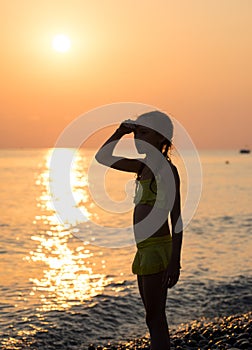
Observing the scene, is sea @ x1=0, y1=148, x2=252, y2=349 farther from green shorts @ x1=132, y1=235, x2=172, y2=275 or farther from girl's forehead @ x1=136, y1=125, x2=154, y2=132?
green shorts @ x1=132, y1=235, x2=172, y2=275

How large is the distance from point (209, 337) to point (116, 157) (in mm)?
6190

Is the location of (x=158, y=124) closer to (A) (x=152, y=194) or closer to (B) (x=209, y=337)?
(A) (x=152, y=194)

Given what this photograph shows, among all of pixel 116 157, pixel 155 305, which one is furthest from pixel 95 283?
pixel 116 157

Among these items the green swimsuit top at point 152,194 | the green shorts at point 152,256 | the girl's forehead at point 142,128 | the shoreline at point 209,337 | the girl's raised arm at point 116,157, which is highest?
the girl's forehead at point 142,128

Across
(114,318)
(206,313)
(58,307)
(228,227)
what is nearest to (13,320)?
(58,307)

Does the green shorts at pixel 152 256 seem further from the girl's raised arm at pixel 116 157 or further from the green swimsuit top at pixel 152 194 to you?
the girl's raised arm at pixel 116 157

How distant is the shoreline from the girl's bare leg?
3.89m

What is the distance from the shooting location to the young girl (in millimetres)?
6086

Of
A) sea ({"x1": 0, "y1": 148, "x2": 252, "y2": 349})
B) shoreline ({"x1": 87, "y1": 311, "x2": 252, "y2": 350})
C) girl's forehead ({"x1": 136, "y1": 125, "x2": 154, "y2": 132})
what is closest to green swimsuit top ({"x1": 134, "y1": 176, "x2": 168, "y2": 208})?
sea ({"x1": 0, "y1": 148, "x2": 252, "y2": 349})

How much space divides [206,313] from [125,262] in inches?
284

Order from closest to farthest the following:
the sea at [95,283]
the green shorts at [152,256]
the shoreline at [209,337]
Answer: the green shorts at [152,256]
the shoreline at [209,337]
the sea at [95,283]

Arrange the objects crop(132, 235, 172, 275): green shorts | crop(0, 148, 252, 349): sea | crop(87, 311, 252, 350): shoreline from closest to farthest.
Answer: crop(132, 235, 172, 275): green shorts
crop(87, 311, 252, 350): shoreline
crop(0, 148, 252, 349): sea

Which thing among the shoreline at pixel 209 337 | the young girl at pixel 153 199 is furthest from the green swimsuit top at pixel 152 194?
the shoreline at pixel 209 337

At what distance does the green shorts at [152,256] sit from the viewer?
19.8 ft
